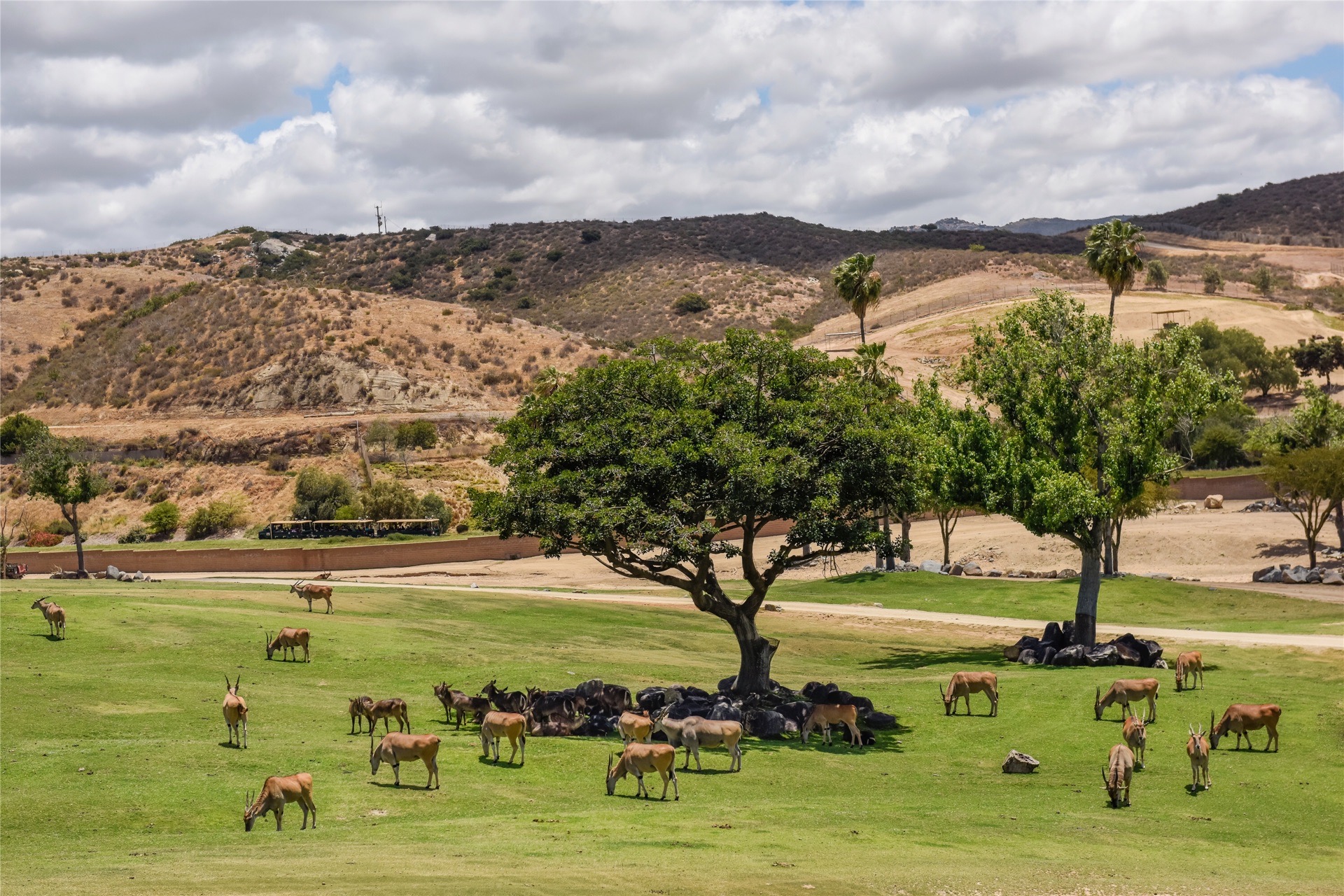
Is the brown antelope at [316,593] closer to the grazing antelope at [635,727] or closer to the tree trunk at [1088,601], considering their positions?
the grazing antelope at [635,727]

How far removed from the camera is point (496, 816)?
20734 millimetres

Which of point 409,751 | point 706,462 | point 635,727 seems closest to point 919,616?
point 706,462

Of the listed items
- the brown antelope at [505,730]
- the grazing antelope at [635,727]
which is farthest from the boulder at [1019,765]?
the brown antelope at [505,730]

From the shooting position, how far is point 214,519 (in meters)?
94.7

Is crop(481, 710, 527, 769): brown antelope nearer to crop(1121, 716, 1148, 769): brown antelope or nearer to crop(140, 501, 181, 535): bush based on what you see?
crop(1121, 716, 1148, 769): brown antelope

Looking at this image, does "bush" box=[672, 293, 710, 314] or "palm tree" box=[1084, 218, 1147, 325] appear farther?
"bush" box=[672, 293, 710, 314]

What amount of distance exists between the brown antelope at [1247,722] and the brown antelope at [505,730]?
15.3m

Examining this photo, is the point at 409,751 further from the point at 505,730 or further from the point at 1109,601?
the point at 1109,601

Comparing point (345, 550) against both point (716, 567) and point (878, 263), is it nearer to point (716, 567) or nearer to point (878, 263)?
point (716, 567)

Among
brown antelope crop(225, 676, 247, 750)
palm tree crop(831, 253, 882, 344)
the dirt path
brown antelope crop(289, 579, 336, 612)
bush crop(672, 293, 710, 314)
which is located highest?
bush crop(672, 293, 710, 314)

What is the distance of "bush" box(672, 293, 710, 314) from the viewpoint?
169875 mm

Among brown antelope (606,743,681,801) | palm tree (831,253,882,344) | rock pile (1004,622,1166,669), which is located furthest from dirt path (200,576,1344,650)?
brown antelope (606,743,681,801)

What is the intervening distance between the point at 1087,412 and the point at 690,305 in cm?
13026

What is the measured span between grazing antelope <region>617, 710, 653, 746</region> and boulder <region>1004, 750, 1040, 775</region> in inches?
300
